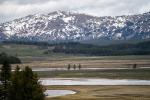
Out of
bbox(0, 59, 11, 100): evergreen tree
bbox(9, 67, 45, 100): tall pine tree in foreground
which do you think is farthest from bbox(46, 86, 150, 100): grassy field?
bbox(9, 67, 45, 100): tall pine tree in foreground

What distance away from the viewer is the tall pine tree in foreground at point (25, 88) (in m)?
52.8

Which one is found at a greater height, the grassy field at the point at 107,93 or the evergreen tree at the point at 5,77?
the evergreen tree at the point at 5,77

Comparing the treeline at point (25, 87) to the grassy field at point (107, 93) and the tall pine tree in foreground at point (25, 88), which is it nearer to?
the tall pine tree in foreground at point (25, 88)

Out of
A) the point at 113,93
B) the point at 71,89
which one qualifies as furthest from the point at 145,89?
the point at 71,89

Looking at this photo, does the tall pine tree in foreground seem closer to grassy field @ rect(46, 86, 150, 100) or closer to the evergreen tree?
the evergreen tree

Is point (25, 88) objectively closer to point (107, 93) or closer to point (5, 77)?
point (5, 77)

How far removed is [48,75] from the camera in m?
158

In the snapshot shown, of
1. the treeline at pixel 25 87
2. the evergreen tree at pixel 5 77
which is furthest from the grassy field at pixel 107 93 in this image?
the treeline at pixel 25 87

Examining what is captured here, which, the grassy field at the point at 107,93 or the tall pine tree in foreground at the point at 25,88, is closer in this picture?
the tall pine tree in foreground at the point at 25,88

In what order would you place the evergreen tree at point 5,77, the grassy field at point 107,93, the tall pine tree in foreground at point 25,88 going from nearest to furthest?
the tall pine tree in foreground at point 25,88
the evergreen tree at point 5,77
the grassy field at point 107,93

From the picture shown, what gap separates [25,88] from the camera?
53250 millimetres

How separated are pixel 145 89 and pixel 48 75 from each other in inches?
2389

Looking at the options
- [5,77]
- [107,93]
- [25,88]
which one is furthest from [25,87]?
[107,93]

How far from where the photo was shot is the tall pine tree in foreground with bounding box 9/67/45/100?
52.8 m
